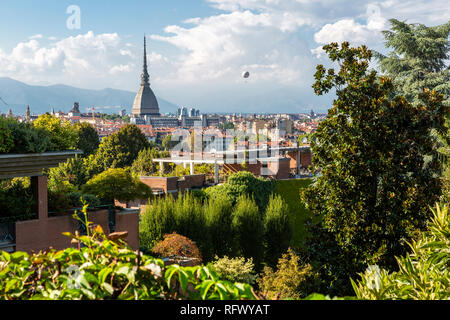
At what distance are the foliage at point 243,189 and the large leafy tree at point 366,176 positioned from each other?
11.7 m

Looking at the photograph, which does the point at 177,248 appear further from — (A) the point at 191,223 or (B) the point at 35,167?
(B) the point at 35,167

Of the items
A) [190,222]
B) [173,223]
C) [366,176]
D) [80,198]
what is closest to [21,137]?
[80,198]

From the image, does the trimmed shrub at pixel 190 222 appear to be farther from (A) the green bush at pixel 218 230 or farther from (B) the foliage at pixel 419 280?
(B) the foliage at pixel 419 280

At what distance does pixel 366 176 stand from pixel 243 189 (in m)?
12.6

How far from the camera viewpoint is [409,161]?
981 centimetres

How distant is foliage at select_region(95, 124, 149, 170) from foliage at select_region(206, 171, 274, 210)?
69.3 feet

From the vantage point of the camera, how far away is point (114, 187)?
12195 millimetres

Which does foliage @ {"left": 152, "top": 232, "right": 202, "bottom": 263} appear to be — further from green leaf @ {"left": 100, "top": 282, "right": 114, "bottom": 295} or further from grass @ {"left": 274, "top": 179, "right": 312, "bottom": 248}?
green leaf @ {"left": 100, "top": 282, "right": 114, "bottom": 295}

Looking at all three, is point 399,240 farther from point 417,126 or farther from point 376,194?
point 417,126

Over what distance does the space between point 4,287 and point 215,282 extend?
80 centimetres

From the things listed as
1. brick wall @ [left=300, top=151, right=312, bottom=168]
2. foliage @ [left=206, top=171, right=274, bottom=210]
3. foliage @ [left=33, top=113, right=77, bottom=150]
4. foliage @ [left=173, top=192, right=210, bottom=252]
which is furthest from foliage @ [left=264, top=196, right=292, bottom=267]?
brick wall @ [left=300, top=151, right=312, bottom=168]

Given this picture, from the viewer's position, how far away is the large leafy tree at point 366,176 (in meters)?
9.40

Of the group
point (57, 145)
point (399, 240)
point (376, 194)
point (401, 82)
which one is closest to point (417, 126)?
point (376, 194)

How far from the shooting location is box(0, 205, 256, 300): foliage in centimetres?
167
